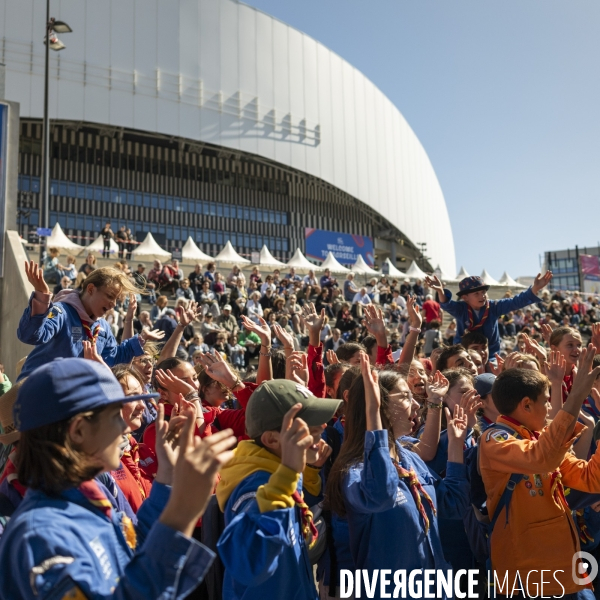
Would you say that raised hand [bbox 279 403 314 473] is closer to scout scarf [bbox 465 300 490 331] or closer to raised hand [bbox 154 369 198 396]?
raised hand [bbox 154 369 198 396]

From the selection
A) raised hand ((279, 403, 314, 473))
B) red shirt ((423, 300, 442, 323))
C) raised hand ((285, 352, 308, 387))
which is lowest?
raised hand ((279, 403, 314, 473))

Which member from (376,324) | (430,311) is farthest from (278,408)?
(430,311)

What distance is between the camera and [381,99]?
177 ft

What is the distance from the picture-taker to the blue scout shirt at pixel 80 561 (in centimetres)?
148

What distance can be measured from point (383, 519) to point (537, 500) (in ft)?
2.91

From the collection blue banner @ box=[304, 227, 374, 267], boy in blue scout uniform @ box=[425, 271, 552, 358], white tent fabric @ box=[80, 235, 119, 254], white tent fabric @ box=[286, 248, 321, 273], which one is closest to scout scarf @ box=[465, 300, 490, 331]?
boy in blue scout uniform @ box=[425, 271, 552, 358]

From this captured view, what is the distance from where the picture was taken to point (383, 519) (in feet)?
8.73

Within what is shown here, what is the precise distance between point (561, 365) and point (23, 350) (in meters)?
9.37

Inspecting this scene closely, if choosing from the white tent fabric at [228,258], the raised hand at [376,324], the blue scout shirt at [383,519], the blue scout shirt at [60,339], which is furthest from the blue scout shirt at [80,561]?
the white tent fabric at [228,258]

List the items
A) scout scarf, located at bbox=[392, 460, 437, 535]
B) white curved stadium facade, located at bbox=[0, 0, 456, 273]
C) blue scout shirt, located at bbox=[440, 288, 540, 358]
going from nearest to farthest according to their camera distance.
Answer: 1. scout scarf, located at bbox=[392, 460, 437, 535]
2. blue scout shirt, located at bbox=[440, 288, 540, 358]
3. white curved stadium facade, located at bbox=[0, 0, 456, 273]

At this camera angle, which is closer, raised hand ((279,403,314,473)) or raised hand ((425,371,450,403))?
raised hand ((279,403,314,473))

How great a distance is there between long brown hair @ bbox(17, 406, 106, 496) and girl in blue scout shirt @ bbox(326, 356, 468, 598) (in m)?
1.18

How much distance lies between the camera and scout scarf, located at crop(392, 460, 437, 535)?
2736 mm

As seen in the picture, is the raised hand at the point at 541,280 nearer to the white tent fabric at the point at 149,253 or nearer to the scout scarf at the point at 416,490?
the scout scarf at the point at 416,490
